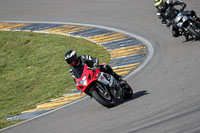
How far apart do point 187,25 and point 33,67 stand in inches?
249

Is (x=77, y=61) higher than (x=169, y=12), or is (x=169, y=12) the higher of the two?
(x=169, y=12)

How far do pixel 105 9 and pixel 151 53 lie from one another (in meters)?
7.28

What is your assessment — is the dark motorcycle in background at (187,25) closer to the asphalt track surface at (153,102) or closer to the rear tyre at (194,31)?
the rear tyre at (194,31)

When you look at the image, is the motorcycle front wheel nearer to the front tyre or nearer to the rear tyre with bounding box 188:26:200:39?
the front tyre

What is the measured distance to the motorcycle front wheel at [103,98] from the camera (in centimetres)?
916

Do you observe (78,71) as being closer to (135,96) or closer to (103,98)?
(103,98)

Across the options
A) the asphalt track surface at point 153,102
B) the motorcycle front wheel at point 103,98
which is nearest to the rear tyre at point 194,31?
the asphalt track surface at point 153,102

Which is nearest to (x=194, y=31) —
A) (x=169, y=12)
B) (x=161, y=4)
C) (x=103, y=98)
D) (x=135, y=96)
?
(x=169, y=12)

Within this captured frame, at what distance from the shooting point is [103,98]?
9289 mm

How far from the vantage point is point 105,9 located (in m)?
20.2

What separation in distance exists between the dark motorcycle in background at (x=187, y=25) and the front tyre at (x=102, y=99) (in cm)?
512

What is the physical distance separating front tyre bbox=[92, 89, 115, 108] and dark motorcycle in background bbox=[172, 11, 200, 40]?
5.12 meters

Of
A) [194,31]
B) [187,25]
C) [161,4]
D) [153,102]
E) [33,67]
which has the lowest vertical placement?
[153,102]

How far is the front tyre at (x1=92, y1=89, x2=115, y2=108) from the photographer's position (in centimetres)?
915
